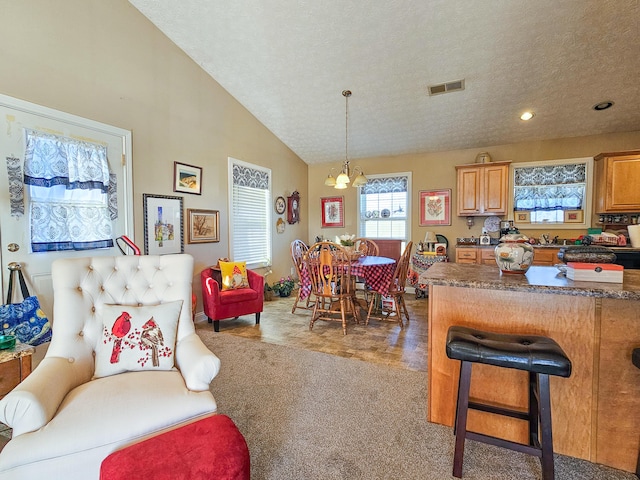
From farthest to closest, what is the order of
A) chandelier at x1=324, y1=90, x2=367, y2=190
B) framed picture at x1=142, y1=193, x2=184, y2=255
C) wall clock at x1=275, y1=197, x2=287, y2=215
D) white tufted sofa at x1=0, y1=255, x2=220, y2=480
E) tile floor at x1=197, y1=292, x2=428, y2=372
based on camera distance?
1. wall clock at x1=275, y1=197, x2=287, y2=215
2. chandelier at x1=324, y1=90, x2=367, y2=190
3. framed picture at x1=142, y1=193, x2=184, y2=255
4. tile floor at x1=197, y1=292, x2=428, y2=372
5. white tufted sofa at x1=0, y1=255, x2=220, y2=480

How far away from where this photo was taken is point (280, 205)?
5.70 m

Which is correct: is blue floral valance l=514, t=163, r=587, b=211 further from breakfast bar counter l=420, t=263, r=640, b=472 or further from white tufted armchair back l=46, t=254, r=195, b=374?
white tufted armchair back l=46, t=254, r=195, b=374

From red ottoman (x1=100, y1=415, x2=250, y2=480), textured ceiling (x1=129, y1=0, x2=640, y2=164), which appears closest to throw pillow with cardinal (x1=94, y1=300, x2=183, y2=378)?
red ottoman (x1=100, y1=415, x2=250, y2=480)

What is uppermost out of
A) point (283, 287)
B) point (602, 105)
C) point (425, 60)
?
point (425, 60)

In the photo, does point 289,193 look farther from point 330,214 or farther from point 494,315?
point 494,315

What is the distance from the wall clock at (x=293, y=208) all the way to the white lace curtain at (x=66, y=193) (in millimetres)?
3324

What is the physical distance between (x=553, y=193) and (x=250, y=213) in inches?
194

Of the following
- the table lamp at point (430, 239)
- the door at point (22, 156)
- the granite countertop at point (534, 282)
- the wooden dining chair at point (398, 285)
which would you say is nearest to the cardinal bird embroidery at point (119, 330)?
the door at point (22, 156)

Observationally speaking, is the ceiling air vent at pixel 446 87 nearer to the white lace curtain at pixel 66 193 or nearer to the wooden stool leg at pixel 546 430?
the wooden stool leg at pixel 546 430

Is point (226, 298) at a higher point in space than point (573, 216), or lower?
lower

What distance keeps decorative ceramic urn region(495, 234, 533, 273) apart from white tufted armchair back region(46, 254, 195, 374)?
1940 mm

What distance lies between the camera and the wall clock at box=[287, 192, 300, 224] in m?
5.96

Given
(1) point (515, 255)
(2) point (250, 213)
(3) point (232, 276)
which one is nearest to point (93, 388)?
(1) point (515, 255)

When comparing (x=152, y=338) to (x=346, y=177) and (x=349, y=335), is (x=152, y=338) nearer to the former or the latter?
(x=349, y=335)
